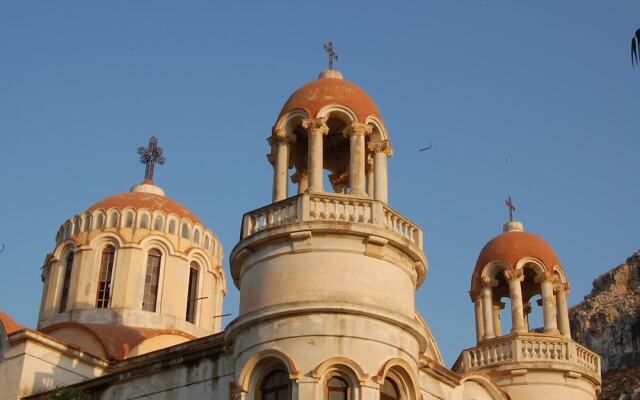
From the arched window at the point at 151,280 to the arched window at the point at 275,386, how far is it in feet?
36.5

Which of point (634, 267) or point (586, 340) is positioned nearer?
point (586, 340)

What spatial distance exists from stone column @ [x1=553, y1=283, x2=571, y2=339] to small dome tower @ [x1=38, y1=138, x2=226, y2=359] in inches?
412

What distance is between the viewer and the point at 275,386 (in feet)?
58.4

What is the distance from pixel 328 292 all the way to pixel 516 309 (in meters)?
9.98

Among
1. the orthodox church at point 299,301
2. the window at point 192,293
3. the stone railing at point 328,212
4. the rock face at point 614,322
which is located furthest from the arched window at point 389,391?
the rock face at point 614,322

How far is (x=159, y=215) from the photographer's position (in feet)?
97.6

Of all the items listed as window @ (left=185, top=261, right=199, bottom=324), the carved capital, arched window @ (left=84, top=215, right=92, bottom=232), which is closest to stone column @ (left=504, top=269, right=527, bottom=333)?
the carved capital

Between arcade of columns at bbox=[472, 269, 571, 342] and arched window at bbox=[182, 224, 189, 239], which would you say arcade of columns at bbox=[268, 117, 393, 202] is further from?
arched window at bbox=[182, 224, 189, 239]

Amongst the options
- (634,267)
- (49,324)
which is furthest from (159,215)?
(634,267)

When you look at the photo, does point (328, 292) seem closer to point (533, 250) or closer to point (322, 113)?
point (322, 113)

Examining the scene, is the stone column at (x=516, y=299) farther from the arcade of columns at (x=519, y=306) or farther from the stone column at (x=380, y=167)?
the stone column at (x=380, y=167)

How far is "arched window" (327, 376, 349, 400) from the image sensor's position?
17344 mm

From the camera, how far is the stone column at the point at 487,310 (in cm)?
2695

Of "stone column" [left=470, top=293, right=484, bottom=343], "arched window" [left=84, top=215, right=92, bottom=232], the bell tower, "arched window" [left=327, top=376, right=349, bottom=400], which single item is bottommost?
"arched window" [left=327, top=376, right=349, bottom=400]
